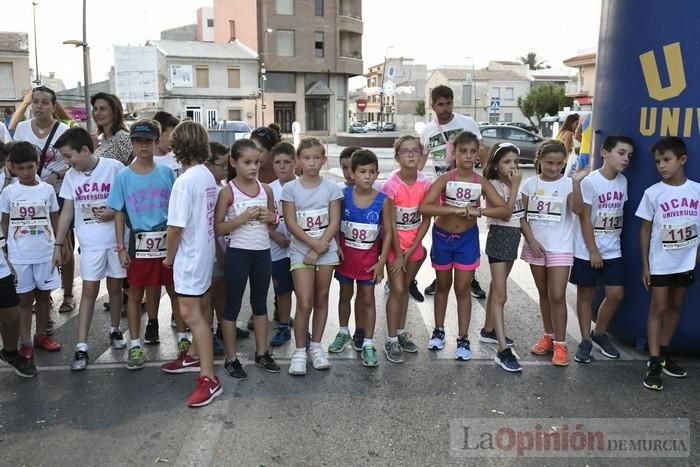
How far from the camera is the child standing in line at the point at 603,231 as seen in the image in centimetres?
444

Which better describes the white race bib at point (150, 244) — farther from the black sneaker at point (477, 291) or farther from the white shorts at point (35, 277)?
the black sneaker at point (477, 291)

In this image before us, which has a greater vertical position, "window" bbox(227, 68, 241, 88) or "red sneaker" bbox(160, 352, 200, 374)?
"window" bbox(227, 68, 241, 88)

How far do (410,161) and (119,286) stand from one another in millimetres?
2501

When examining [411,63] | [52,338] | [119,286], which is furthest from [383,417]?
[411,63]

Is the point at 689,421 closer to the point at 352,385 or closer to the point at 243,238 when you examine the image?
the point at 352,385

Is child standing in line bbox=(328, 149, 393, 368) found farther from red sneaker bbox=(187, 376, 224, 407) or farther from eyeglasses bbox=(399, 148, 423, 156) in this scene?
red sneaker bbox=(187, 376, 224, 407)

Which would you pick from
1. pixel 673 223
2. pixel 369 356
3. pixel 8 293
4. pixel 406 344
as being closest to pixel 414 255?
pixel 406 344

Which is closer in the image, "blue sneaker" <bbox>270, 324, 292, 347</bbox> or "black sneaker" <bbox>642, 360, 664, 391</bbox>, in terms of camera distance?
"black sneaker" <bbox>642, 360, 664, 391</bbox>

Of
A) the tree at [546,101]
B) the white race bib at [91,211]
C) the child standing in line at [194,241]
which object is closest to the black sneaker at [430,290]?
the child standing in line at [194,241]

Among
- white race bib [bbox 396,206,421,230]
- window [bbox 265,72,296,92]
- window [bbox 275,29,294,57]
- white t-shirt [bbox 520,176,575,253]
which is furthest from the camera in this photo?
window [bbox 265,72,296,92]

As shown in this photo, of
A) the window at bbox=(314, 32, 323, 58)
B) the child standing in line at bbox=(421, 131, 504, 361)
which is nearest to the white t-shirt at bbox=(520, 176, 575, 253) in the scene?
the child standing in line at bbox=(421, 131, 504, 361)

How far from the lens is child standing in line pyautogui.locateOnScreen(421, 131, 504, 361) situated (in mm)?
4469

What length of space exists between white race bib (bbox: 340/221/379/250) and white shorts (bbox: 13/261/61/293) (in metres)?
2.33

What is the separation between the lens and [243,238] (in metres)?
4.13
